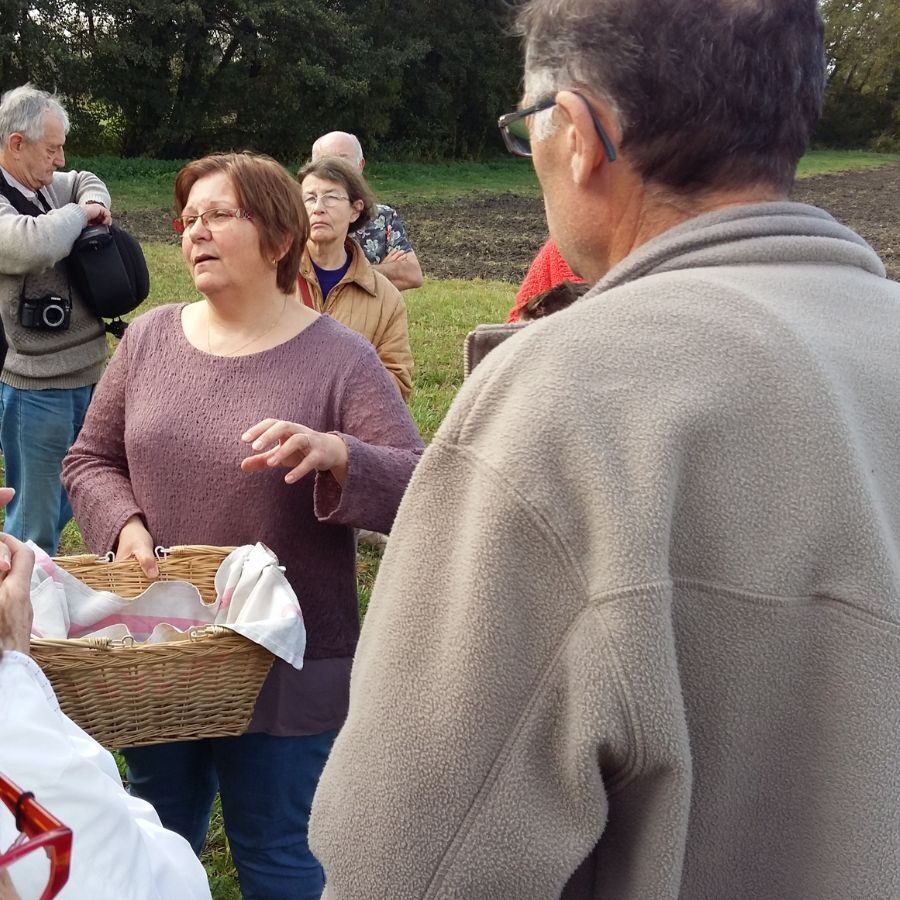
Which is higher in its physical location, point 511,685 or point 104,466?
point 511,685

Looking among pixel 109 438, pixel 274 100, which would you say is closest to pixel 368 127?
pixel 274 100

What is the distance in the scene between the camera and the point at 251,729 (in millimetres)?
2506

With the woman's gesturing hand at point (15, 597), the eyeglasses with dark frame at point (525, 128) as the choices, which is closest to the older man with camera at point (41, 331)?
the woman's gesturing hand at point (15, 597)

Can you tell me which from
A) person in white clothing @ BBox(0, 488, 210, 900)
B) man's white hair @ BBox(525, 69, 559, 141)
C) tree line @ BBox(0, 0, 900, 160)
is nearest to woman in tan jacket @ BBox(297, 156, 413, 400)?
person in white clothing @ BBox(0, 488, 210, 900)

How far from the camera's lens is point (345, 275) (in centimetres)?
445

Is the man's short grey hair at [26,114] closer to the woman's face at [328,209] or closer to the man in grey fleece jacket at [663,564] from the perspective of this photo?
the woman's face at [328,209]

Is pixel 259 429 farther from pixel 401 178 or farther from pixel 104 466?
Result: pixel 401 178

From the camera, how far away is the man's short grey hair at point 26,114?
4.34 metres

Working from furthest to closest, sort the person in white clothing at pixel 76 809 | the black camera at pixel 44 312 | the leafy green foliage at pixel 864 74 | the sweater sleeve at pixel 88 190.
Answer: the leafy green foliage at pixel 864 74
the sweater sleeve at pixel 88 190
the black camera at pixel 44 312
the person in white clothing at pixel 76 809

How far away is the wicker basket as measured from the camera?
6.42 feet

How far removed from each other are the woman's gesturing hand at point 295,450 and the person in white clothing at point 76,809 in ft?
2.25

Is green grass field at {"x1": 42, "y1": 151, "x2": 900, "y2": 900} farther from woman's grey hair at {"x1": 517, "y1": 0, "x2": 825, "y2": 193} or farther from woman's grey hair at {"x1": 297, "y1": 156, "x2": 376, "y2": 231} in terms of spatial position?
woman's grey hair at {"x1": 517, "y1": 0, "x2": 825, "y2": 193}

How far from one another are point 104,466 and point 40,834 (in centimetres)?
167

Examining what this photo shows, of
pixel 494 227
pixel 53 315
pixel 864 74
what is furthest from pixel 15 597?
pixel 864 74
